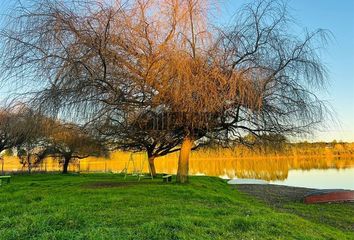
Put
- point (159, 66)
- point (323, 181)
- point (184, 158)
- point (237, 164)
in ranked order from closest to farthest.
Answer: point (159, 66) → point (184, 158) → point (323, 181) → point (237, 164)

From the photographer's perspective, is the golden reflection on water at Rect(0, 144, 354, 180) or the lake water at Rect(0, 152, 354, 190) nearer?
the golden reflection on water at Rect(0, 144, 354, 180)

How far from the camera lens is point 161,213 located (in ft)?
25.8

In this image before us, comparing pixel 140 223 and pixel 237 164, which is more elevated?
pixel 237 164

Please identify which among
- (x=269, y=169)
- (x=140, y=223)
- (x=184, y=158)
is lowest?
(x=140, y=223)

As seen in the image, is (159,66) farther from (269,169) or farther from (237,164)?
(237,164)

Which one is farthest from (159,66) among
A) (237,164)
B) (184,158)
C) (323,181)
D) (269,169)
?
(237,164)

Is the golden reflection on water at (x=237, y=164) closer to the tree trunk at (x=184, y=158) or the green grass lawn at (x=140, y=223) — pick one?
the tree trunk at (x=184, y=158)

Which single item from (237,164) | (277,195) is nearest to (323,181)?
(277,195)

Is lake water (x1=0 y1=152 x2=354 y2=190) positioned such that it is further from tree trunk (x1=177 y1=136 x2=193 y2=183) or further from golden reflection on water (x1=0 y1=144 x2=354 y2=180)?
tree trunk (x1=177 y1=136 x2=193 y2=183)

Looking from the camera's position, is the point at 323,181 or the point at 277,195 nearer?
the point at 277,195

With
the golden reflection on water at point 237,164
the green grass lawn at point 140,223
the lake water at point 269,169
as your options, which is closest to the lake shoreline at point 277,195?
the lake water at point 269,169

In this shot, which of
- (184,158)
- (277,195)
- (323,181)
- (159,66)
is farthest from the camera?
(323,181)

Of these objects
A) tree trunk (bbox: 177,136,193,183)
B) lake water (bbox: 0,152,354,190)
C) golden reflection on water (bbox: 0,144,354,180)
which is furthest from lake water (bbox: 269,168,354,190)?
tree trunk (bbox: 177,136,193,183)

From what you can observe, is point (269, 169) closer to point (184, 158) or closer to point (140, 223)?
point (184, 158)
